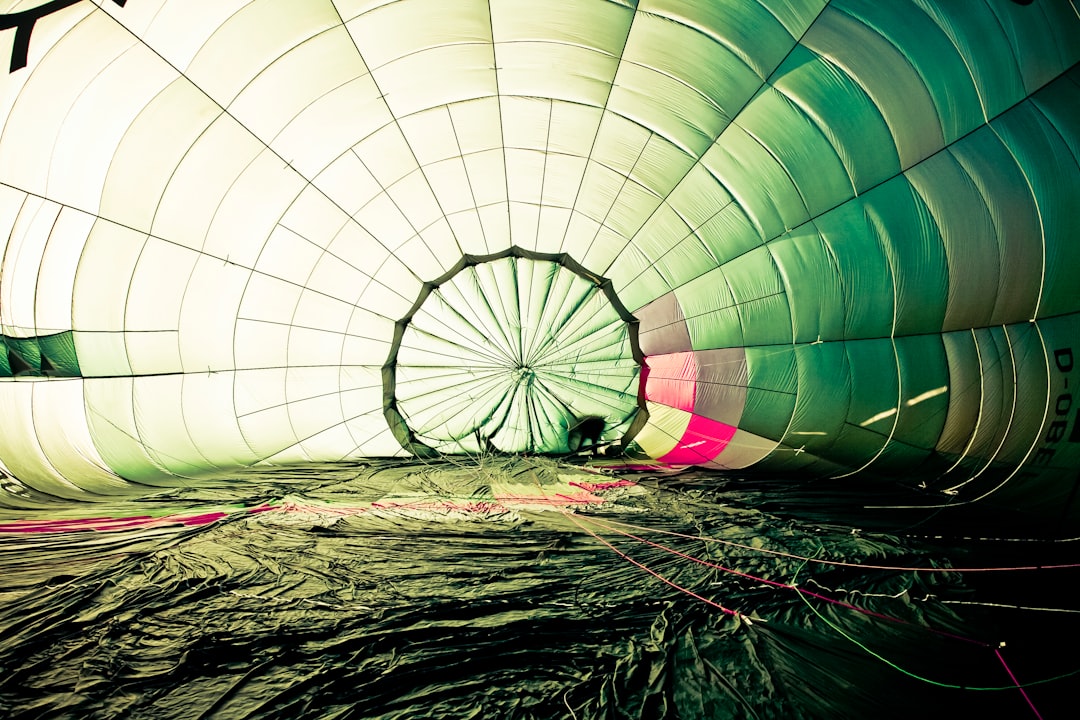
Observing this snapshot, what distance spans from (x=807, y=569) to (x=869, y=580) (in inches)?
9.6

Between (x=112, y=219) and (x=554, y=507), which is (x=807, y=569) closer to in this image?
(x=554, y=507)

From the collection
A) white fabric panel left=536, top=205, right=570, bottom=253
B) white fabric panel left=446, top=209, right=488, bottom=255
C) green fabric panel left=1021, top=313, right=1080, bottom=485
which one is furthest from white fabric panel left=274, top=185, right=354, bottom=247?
green fabric panel left=1021, top=313, right=1080, bottom=485

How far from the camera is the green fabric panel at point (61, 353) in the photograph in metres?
4.07

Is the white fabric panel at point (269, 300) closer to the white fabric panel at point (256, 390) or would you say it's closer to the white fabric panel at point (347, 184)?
the white fabric panel at point (256, 390)

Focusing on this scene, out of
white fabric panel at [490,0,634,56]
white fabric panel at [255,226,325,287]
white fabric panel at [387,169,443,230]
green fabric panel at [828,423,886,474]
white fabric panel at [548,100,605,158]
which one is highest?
white fabric panel at [490,0,634,56]

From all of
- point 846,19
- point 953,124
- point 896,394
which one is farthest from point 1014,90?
point 896,394

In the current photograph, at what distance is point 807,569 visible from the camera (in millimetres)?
2791

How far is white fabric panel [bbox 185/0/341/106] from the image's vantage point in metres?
3.35

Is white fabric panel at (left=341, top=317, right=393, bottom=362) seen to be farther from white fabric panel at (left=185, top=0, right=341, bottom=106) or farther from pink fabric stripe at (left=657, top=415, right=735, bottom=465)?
pink fabric stripe at (left=657, top=415, right=735, bottom=465)

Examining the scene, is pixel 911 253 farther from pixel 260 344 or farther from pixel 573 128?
pixel 260 344

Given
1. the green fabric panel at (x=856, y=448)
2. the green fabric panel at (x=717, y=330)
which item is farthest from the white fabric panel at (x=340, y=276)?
the green fabric panel at (x=856, y=448)

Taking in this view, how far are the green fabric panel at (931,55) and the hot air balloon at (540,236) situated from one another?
0.6 inches

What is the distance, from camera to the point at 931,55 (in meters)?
Answer: 3.42

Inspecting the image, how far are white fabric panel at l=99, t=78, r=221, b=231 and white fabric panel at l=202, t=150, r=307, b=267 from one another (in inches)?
15.2
